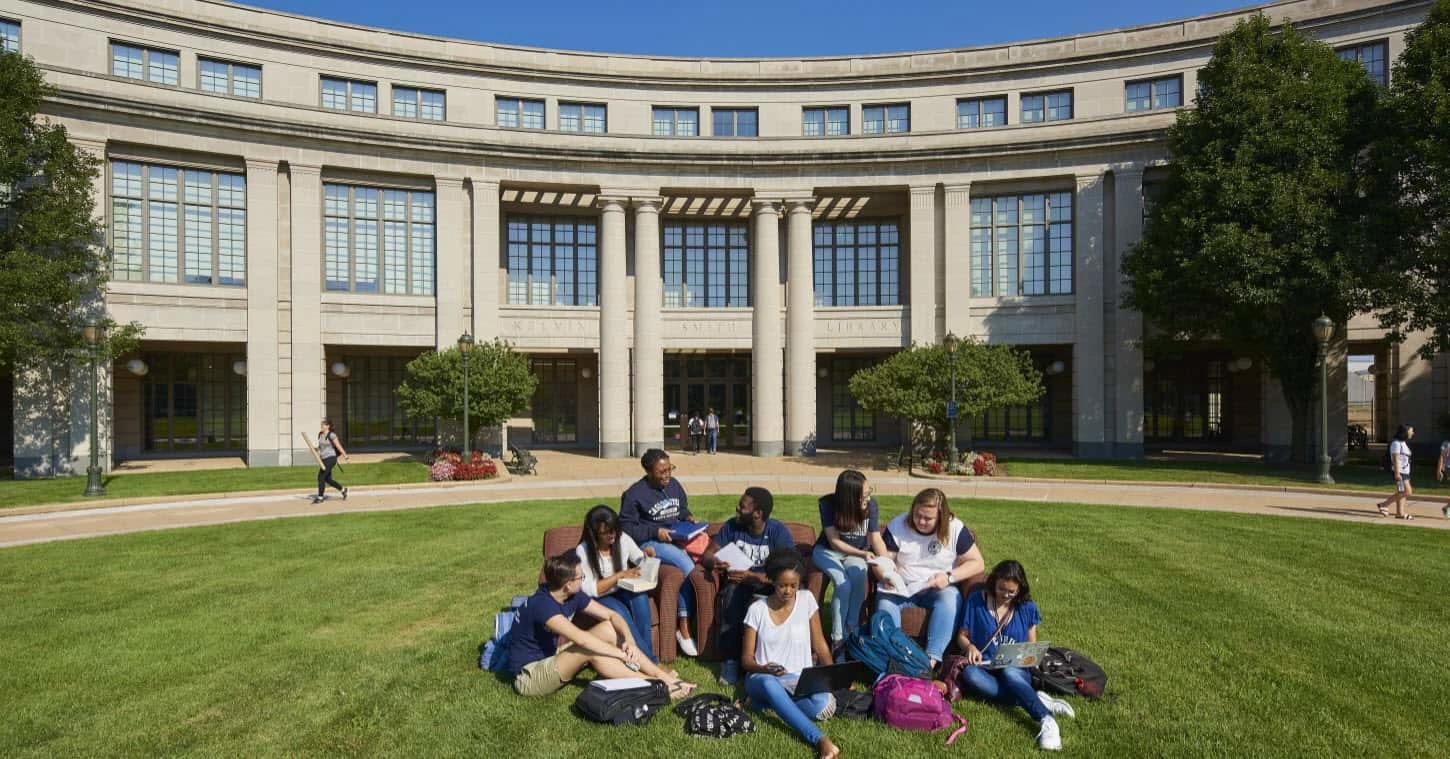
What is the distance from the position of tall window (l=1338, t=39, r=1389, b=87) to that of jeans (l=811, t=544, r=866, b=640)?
3012cm

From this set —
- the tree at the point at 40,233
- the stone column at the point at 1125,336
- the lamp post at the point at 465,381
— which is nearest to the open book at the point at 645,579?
the lamp post at the point at 465,381

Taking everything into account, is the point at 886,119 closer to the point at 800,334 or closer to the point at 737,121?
the point at 737,121

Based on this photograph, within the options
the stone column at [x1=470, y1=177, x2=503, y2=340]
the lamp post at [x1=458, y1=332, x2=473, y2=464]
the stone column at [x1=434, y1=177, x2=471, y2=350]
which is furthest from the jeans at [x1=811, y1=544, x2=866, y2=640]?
the stone column at [x1=434, y1=177, x2=471, y2=350]

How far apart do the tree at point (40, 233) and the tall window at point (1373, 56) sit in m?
41.3

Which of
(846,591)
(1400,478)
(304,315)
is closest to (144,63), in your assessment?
(304,315)

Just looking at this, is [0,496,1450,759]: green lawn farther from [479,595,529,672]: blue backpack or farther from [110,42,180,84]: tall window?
[110,42,180,84]: tall window

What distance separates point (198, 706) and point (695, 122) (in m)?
28.3

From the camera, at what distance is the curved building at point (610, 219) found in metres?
24.8

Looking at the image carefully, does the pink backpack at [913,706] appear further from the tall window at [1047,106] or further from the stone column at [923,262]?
the tall window at [1047,106]

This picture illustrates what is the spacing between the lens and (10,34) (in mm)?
23047

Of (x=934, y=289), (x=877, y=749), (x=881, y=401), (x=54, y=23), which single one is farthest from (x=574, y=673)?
(x=54, y=23)

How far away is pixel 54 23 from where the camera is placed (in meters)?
23.2

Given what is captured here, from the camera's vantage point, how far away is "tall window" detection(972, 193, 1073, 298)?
92.7ft

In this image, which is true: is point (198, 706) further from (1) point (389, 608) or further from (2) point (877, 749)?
(2) point (877, 749)
